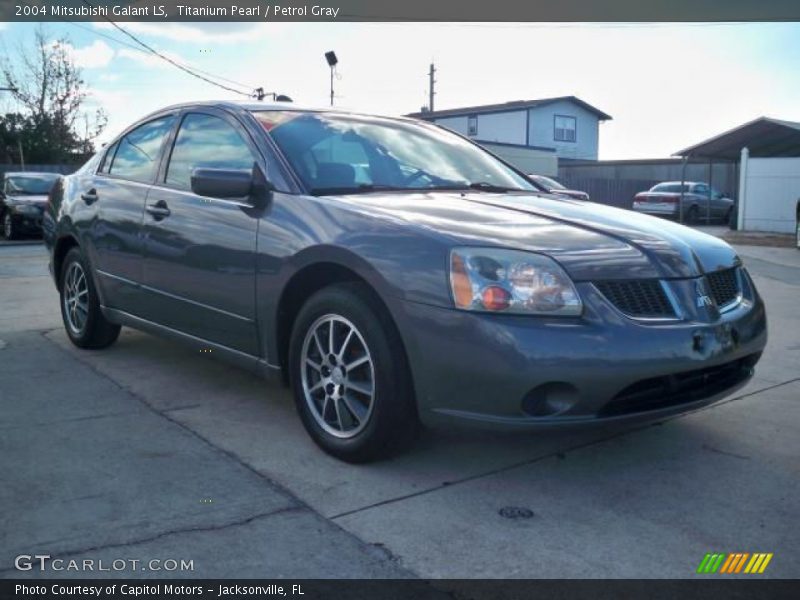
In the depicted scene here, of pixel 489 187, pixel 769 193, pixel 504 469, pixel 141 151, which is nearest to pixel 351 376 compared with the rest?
pixel 504 469

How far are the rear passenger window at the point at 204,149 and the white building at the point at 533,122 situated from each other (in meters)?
36.0

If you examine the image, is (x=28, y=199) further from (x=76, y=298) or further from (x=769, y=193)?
(x=769, y=193)

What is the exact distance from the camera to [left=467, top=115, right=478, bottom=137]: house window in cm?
4285

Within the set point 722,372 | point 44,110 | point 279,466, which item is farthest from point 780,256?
point 44,110

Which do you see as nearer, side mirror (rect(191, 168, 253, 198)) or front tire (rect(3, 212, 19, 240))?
side mirror (rect(191, 168, 253, 198))

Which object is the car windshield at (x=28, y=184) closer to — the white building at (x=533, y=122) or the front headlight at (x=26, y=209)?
the front headlight at (x=26, y=209)

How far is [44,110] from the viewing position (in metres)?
36.6

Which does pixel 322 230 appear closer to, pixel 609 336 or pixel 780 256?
pixel 609 336

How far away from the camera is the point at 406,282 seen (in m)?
3.31

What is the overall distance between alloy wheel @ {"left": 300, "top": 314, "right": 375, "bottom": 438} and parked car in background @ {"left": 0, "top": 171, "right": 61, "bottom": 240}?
15122 mm

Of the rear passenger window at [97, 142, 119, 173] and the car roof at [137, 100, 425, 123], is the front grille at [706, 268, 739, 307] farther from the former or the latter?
the rear passenger window at [97, 142, 119, 173]

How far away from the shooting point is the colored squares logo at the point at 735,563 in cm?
276

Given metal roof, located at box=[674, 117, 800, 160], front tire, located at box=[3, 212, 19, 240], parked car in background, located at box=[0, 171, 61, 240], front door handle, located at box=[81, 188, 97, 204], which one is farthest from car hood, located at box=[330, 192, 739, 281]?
metal roof, located at box=[674, 117, 800, 160]
